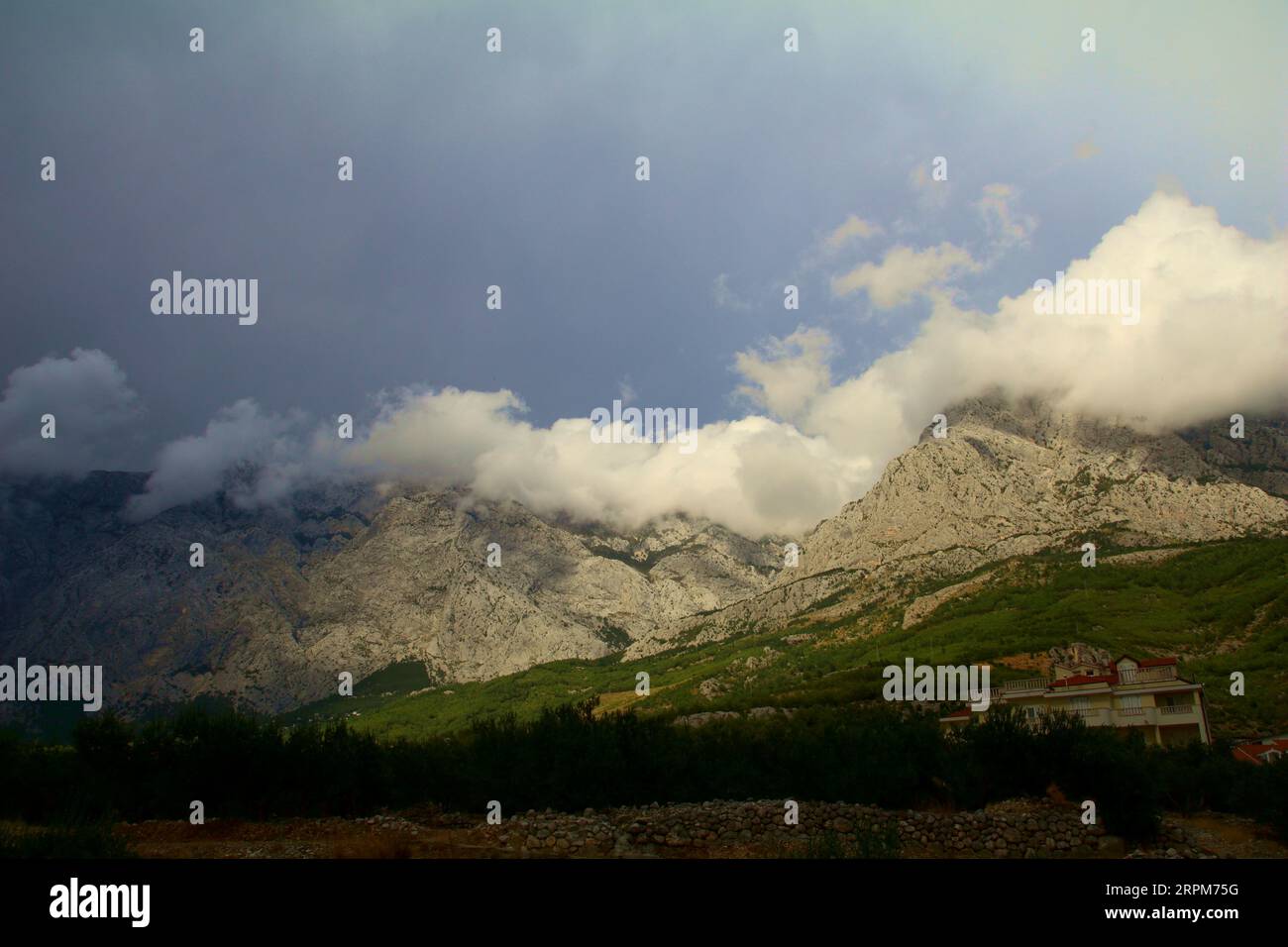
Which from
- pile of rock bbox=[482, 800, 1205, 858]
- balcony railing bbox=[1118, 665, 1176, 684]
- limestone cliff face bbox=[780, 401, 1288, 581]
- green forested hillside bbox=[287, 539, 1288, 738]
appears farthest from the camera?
limestone cliff face bbox=[780, 401, 1288, 581]

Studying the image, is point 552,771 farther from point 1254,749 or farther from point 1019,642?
point 1019,642

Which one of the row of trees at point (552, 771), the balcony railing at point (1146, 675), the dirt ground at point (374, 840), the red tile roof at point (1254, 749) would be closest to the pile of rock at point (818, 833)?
the dirt ground at point (374, 840)

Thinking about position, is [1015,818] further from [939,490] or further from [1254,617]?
[939,490]

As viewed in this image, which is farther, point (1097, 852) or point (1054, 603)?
point (1054, 603)

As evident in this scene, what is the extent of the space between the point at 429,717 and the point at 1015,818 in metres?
163

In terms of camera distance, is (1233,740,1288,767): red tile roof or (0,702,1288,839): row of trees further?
(1233,740,1288,767): red tile roof

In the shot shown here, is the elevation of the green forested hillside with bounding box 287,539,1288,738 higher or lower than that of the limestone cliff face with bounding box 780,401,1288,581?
lower

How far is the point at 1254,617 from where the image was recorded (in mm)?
91625

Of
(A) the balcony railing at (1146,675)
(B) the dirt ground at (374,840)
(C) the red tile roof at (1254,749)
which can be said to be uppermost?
(B) the dirt ground at (374,840)

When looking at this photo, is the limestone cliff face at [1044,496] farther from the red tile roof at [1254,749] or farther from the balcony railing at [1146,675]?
the red tile roof at [1254,749]

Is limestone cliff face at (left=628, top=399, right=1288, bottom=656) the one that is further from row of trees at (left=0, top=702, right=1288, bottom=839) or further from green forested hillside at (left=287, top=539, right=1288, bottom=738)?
row of trees at (left=0, top=702, right=1288, bottom=839)

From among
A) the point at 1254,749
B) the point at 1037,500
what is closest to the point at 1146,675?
the point at 1254,749

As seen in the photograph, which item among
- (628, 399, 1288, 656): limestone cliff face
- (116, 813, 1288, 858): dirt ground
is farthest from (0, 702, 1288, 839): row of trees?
(628, 399, 1288, 656): limestone cliff face
